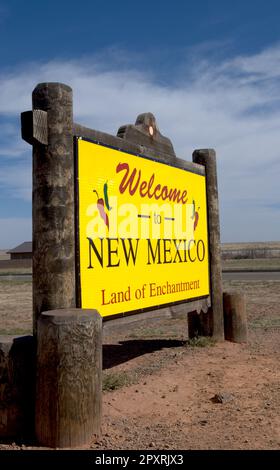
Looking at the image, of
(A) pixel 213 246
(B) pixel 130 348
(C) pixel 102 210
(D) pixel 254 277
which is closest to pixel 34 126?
(C) pixel 102 210

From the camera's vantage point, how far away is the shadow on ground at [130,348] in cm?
695

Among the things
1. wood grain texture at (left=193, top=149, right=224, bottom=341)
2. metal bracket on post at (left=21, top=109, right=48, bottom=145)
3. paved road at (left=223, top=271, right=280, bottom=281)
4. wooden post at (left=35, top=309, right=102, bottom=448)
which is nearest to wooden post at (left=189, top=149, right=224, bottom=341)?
wood grain texture at (left=193, top=149, right=224, bottom=341)

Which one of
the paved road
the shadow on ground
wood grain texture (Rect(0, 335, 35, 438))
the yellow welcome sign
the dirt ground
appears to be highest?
the yellow welcome sign

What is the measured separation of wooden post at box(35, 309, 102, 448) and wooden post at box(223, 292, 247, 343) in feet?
14.6

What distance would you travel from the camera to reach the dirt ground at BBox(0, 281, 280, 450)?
384 cm

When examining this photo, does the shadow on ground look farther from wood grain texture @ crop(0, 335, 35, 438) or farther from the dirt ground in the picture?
wood grain texture @ crop(0, 335, 35, 438)

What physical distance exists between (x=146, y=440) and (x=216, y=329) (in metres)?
4.13

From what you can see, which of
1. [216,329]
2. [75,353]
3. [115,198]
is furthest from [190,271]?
[75,353]

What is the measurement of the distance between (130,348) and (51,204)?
13.7ft

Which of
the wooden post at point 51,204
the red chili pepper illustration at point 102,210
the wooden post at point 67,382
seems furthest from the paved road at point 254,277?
the wooden post at point 67,382

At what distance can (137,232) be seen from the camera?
5875 mm

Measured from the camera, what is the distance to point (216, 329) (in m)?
7.76
